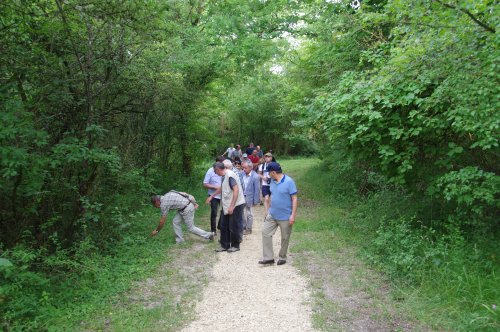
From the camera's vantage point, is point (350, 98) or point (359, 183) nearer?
point (350, 98)

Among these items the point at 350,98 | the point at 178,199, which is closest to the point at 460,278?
the point at 350,98

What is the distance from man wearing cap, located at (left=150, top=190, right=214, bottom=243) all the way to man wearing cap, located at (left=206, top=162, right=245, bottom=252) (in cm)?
73

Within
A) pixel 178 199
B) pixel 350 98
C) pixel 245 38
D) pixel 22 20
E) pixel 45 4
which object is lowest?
pixel 178 199

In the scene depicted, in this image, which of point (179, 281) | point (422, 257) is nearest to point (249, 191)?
point (179, 281)

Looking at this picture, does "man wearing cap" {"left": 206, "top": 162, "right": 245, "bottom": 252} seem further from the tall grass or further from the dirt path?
the tall grass

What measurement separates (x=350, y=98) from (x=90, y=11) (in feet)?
14.9

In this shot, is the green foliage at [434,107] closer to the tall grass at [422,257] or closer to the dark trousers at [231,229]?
the tall grass at [422,257]

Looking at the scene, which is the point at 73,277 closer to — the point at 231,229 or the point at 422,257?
the point at 231,229

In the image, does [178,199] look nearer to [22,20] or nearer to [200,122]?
A: [22,20]

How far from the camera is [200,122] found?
15789 millimetres

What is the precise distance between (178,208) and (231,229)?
1243 mm

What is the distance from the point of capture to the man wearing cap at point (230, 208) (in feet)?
25.5

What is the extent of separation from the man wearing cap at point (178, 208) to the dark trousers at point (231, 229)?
0.70m

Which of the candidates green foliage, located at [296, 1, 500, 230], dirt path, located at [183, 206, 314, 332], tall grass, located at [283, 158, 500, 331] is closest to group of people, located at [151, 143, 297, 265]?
dirt path, located at [183, 206, 314, 332]
